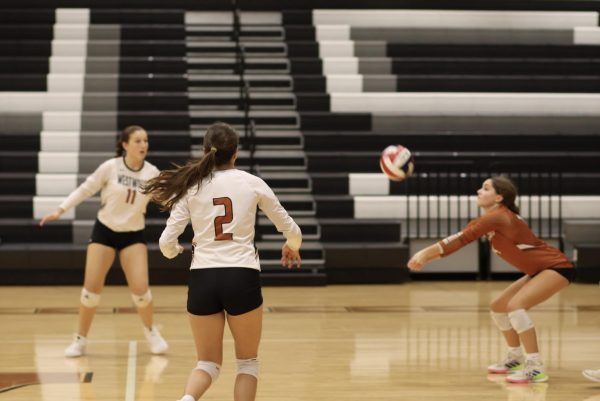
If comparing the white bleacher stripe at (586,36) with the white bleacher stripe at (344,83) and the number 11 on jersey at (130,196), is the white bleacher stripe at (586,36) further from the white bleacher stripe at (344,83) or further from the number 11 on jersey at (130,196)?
the number 11 on jersey at (130,196)

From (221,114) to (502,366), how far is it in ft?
23.1

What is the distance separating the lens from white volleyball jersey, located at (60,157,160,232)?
6.56m

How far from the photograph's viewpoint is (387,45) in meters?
13.4

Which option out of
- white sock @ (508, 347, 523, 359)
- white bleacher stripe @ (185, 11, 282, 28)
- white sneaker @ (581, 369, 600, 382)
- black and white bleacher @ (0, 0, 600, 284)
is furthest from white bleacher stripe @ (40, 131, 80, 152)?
white sneaker @ (581, 369, 600, 382)

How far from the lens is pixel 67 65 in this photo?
12914 millimetres

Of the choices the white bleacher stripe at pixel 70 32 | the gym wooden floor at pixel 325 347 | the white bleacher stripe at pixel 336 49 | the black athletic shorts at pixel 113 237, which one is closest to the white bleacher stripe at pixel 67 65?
the white bleacher stripe at pixel 70 32

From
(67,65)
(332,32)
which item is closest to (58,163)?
(67,65)

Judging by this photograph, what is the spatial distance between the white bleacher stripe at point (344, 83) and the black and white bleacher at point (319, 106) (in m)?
0.02

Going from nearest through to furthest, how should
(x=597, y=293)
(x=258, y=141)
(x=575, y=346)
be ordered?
1. (x=575, y=346)
2. (x=597, y=293)
3. (x=258, y=141)

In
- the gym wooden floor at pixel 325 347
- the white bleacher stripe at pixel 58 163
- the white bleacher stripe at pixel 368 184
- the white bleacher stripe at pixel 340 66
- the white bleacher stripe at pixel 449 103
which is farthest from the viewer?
the white bleacher stripe at pixel 340 66

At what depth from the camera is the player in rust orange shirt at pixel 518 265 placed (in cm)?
572

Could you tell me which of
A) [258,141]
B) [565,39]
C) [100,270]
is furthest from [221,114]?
[100,270]

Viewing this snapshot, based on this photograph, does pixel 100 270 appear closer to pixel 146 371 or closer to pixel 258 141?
pixel 146 371

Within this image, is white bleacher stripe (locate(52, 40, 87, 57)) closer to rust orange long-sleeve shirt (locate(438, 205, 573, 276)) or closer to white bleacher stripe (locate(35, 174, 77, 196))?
white bleacher stripe (locate(35, 174, 77, 196))
